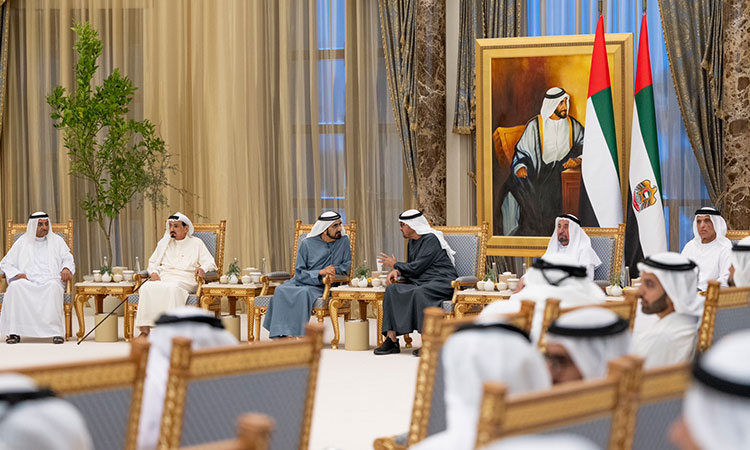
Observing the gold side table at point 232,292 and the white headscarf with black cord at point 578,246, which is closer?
the white headscarf with black cord at point 578,246

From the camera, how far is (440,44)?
34.0ft

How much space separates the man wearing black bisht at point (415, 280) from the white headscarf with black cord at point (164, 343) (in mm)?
5306

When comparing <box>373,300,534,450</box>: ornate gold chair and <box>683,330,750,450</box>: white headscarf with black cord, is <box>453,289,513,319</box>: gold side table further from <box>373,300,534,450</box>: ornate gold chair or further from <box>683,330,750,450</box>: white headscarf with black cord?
<box>683,330,750,450</box>: white headscarf with black cord

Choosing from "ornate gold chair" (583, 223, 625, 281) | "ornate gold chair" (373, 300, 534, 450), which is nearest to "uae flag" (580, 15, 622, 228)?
"ornate gold chair" (583, 223, 625, 281)

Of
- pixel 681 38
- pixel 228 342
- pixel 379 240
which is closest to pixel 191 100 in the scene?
pixel 379 240

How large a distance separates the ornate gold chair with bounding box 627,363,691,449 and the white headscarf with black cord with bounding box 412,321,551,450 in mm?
226

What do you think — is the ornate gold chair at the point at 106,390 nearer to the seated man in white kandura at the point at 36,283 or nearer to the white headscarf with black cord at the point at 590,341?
the white headscarf with black cord at the point at 590,341

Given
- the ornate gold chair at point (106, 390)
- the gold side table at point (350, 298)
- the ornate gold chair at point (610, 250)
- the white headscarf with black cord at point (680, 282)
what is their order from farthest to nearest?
the gold side table at point (350, 298) < the ornate gold chair at point (610, 250) < the white headscarf with black cord at point (680, 282) < the ornate gold chair at point (106, 390)

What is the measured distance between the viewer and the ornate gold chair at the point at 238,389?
8.00ft

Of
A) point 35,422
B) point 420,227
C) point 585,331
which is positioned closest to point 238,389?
point 35,422

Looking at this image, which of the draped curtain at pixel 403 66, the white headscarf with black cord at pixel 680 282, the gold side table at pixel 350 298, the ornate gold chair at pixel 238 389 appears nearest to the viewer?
the ornate gold chair at pixel 238 389

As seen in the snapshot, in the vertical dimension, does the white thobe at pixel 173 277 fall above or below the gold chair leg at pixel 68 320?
above

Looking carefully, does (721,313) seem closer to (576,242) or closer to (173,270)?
(576,242)

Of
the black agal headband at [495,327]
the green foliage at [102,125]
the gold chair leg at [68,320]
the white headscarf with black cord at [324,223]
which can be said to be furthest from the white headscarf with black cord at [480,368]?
the green foliage at [102,125]
